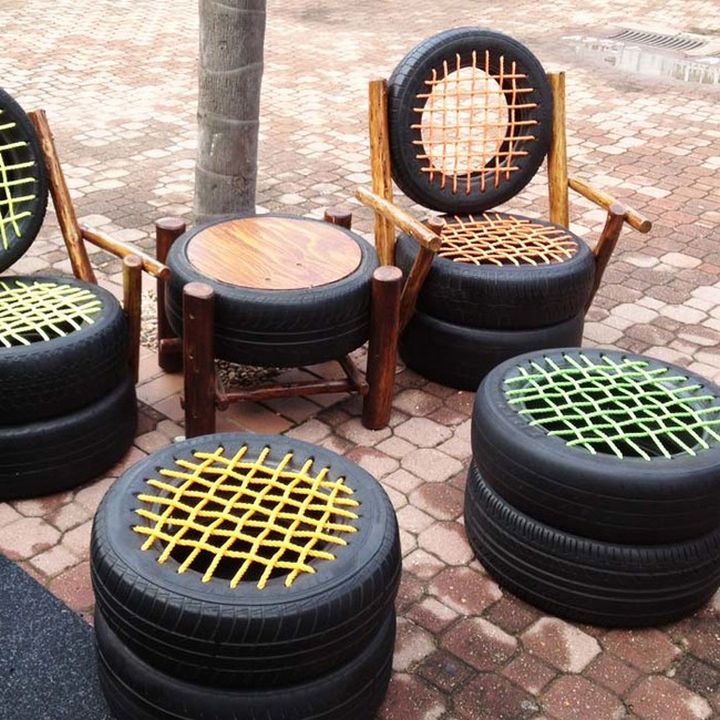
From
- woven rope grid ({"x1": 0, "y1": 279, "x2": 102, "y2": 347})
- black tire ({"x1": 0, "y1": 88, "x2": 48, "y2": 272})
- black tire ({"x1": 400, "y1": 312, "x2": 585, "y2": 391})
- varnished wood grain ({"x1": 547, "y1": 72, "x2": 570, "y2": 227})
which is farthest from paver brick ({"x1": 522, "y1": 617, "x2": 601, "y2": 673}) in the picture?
black tire ({"x1": 0, "y1": 88, "x2": 48, "y2": 272})

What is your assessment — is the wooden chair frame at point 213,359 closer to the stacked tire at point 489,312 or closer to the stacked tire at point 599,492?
the stacked tire at point 489,312

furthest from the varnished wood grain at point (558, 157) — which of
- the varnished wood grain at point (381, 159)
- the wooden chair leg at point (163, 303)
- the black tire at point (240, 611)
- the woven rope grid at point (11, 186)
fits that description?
the black tire at point (240, 611)

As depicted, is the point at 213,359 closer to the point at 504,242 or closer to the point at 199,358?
the point at 199,358

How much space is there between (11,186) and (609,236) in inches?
110

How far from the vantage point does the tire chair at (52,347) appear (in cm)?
370

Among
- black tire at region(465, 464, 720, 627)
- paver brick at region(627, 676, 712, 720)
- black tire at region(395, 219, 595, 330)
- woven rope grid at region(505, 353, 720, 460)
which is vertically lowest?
paver brick at region(627, 676, 712, 720)

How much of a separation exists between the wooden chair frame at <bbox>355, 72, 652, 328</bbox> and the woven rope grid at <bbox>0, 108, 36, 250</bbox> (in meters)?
1.54

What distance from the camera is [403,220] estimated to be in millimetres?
4516

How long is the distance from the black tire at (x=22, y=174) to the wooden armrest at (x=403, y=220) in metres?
1.48

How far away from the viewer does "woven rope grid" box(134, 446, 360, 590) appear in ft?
9.01

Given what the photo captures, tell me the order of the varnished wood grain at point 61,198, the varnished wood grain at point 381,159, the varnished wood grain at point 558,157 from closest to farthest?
the varnished wood grain at point 61,198, the varnished wood grain at point 381,159, the varnished wood grain at point 558,157

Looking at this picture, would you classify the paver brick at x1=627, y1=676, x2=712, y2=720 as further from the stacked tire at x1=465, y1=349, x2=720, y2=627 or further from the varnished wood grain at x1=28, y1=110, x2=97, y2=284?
the varnished wood grain at x1=28, y1=110, x2=97, y2=284

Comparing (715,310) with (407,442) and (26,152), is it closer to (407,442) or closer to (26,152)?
(407,442)

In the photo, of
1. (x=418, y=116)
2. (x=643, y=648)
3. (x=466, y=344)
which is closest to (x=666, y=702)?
(x=643, y=648)
